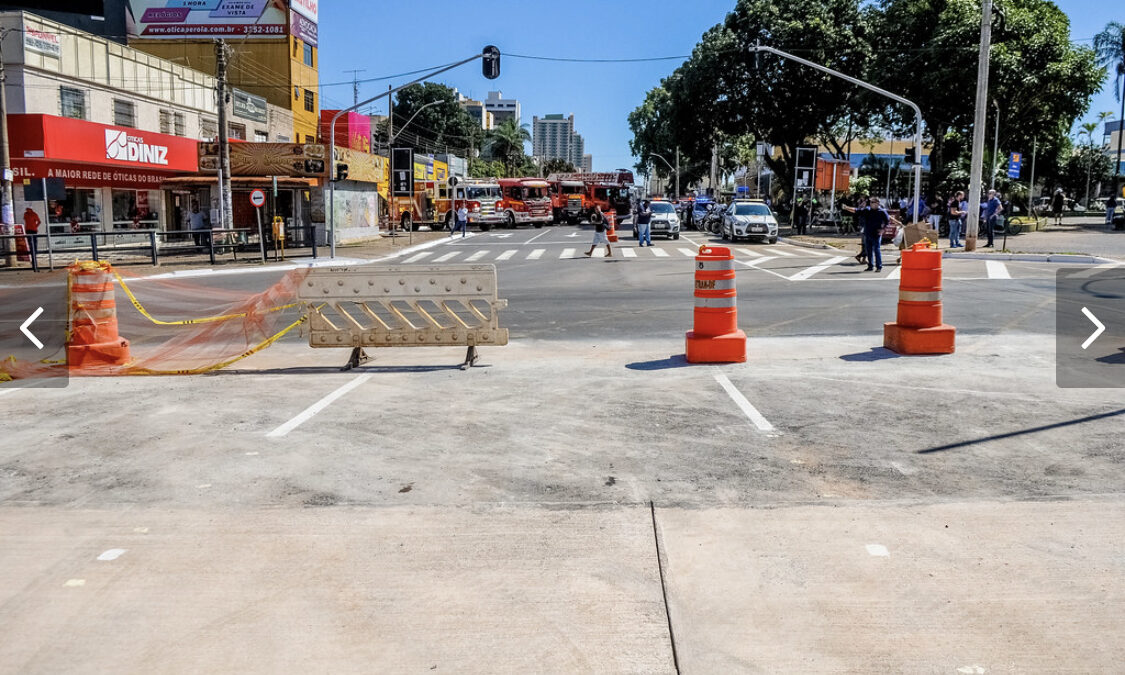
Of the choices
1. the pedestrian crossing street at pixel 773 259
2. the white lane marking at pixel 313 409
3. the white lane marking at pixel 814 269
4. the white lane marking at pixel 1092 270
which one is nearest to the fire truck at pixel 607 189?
the pedestrian crossing street at pixel 773 259

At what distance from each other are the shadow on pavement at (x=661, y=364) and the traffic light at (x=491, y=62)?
20392mm

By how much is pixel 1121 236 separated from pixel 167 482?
38853 millimetres

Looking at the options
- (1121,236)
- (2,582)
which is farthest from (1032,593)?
(1121,236)

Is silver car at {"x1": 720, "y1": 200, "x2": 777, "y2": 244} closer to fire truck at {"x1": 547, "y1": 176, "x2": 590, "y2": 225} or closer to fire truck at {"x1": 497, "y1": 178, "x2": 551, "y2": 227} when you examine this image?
fire truck at {"x1": 497, "y1": 178, "x2": 551, "y2": 227}

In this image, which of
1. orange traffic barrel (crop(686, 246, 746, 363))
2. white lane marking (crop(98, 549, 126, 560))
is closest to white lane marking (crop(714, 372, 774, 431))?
orange traffic barrel (crop(686, 246, 746, 363))

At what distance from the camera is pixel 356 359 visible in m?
10.2

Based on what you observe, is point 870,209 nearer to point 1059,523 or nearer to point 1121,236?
point 1059,523

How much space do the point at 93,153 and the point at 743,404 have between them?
3142 cm

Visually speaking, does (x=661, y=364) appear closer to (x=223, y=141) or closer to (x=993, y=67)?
(x=223, y=141)

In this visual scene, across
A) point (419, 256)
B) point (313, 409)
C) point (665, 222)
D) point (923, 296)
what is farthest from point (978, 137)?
point (313, 409)

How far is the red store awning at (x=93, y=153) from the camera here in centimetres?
3011

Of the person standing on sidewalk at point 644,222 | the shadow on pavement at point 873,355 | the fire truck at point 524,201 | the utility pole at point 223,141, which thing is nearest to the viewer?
the shadow on pavement at point 873,355

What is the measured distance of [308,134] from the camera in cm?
6106

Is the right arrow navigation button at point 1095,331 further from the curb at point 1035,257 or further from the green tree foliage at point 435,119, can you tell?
the green tree foliage at point 435,119
